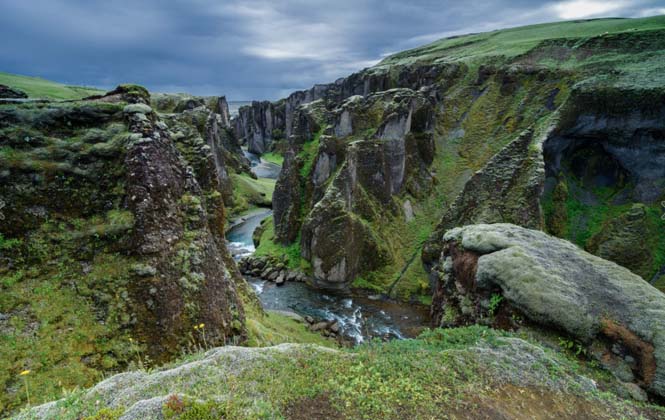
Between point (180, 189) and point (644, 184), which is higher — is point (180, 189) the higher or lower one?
the higher one

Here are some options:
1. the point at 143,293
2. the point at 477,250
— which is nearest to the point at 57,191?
the point at 143,293

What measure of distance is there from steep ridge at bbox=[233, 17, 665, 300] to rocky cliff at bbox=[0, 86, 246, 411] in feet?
94.5

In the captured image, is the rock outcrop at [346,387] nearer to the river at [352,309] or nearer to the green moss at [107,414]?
the green moss at [107,414]

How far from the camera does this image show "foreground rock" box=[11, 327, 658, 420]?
709 cm

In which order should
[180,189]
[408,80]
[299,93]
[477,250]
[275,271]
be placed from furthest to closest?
[299,93] < [408,80] < [275,271] < [477,250] < [180,189]

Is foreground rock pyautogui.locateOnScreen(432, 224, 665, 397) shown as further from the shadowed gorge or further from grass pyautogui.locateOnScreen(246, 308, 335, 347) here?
grass pyautogui.locateOnScreen(246, 308, 335, 347)

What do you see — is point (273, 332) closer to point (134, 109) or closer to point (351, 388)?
point (351, 388)

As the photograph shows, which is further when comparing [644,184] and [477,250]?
[644,184]

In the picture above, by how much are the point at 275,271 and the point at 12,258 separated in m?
36.7

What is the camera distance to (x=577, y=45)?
197 ft

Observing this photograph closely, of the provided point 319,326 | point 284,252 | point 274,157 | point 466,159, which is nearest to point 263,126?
point 274,157

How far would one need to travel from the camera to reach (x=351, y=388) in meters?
8.48

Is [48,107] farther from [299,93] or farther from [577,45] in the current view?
[299,93]

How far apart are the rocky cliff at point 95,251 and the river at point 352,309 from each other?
2091 centimetres
